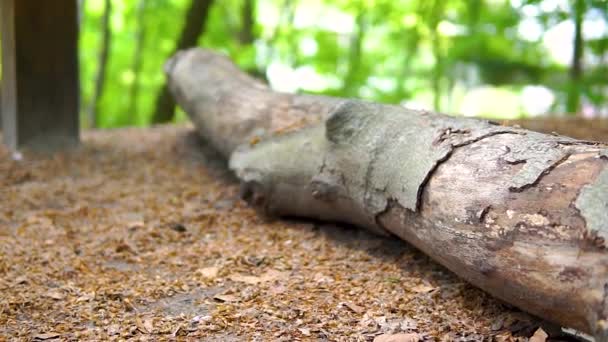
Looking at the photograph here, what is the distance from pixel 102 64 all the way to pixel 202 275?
8.74 metres

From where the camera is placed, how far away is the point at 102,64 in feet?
36.2

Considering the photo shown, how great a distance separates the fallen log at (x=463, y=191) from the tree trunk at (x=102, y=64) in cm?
701

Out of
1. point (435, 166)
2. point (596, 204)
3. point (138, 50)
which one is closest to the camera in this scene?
point (596, 204)

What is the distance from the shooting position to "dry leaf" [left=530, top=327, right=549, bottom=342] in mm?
2223

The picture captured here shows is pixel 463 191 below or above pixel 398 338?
above

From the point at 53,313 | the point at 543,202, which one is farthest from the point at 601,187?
the point at 53,313

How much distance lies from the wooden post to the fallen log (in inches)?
94.8

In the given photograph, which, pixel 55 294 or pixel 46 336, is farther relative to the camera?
pixel 55 294

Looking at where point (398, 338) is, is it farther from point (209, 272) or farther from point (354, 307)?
point (209, 272)

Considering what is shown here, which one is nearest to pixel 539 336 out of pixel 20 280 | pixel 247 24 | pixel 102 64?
pixel 20 280

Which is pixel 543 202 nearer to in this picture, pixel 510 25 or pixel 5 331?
pixel 5 331

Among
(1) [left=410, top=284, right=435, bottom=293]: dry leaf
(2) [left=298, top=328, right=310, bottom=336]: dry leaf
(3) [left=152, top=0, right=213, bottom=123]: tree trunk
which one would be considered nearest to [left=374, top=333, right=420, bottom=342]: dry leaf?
(2) [left=298, top=328, right=310, bottom=336]: dry leaf

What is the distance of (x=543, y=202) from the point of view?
7.21ft

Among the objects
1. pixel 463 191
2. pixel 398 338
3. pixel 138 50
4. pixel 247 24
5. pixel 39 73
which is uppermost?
pixel 247 24
